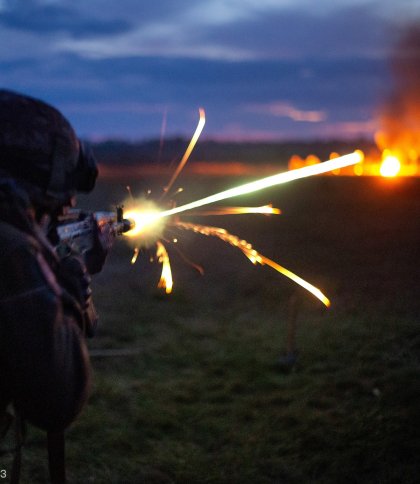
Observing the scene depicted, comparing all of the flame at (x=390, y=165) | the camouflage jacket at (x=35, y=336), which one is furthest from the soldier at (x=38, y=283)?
the flame at (x=390, y=165)

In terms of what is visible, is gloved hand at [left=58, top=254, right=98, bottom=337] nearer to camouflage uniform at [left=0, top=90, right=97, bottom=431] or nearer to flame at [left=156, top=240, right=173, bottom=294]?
camouflage uniform at [left=0, top=90, right=97, bottom=431]

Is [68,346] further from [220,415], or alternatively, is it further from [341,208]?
[341,208]

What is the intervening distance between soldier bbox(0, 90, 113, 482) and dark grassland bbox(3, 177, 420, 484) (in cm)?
294

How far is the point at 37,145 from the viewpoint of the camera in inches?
92.6

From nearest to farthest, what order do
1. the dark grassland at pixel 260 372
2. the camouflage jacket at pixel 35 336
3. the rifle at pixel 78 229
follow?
the camouflage jacket at pixel 35 336 < the rifle at pixel 78 229 < the dark grassland at pixel 260 372

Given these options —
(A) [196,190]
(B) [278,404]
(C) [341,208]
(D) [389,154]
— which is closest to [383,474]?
(B) [278,404]

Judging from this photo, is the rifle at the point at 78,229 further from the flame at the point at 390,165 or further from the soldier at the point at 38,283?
the flame at the point at 390,165

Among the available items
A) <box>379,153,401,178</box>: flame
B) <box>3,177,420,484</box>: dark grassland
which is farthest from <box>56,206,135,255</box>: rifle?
<box>379,153,401,178</box>: flame

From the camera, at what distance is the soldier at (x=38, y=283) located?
2.04 meters

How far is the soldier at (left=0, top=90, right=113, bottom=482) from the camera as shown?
2.04 metres

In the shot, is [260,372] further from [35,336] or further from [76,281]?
[35,336]

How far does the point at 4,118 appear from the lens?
2311mm

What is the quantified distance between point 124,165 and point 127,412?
79.3ft

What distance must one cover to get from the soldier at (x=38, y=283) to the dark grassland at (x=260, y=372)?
2940mm
